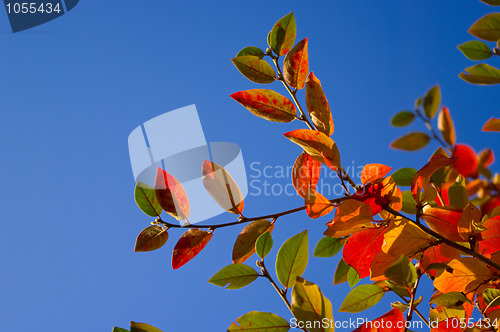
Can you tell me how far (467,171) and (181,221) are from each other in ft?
1.57

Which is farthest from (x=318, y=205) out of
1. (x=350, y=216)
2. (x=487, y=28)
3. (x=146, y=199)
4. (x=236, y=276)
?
(x=487, y=28)

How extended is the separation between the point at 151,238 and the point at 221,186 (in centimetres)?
12

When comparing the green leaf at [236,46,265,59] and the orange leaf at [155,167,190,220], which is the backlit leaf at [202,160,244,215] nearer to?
the orange leaf at [155,167,190,220]

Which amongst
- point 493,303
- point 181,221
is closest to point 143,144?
point 181,221

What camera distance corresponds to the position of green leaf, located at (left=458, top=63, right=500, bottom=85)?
59cm

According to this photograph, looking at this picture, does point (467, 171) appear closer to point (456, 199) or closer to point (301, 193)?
point (456, 199)

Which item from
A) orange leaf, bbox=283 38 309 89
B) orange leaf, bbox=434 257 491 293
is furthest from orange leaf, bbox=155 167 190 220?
orange leaf, bbox=434 257 491 293

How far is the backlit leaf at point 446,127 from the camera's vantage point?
2.30 feet

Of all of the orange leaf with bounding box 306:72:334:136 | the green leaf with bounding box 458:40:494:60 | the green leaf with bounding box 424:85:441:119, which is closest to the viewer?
the orange leaf with bounding box 306:72:334:136

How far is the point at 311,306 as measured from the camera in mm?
420

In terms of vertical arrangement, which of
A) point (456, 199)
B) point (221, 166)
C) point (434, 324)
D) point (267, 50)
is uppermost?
point (267, 50)

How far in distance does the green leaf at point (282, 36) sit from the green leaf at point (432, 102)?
30cm

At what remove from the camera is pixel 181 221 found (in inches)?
23.5

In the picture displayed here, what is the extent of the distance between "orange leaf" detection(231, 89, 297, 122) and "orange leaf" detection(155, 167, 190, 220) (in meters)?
0.16
